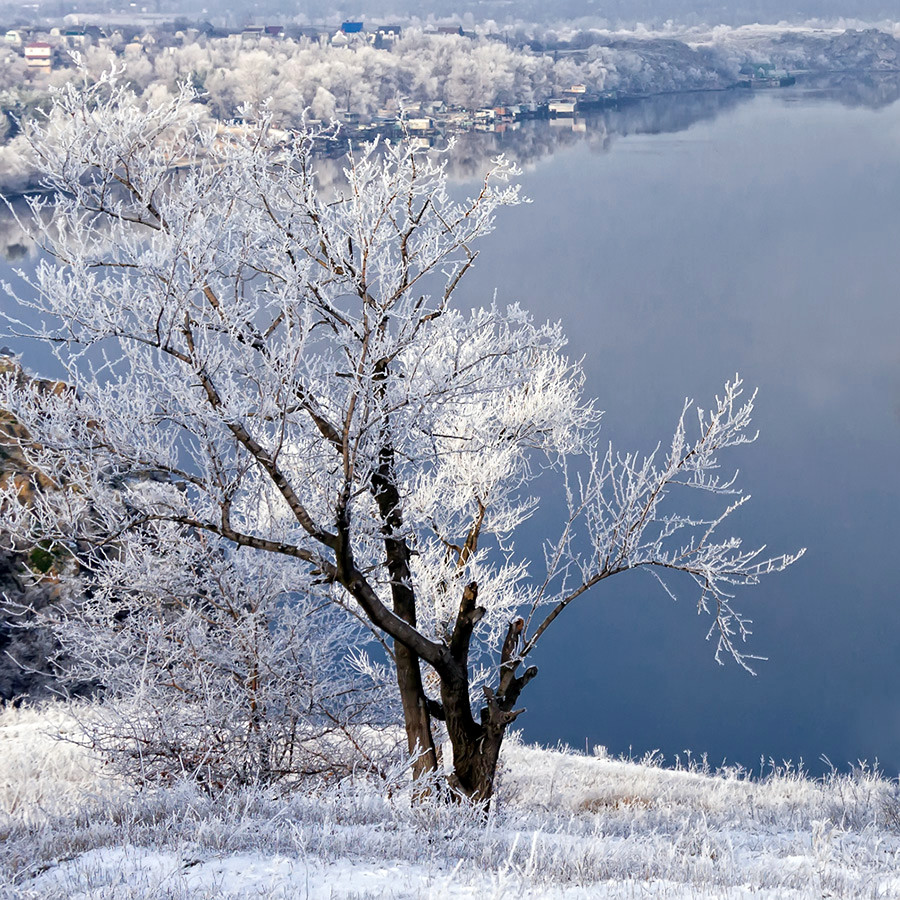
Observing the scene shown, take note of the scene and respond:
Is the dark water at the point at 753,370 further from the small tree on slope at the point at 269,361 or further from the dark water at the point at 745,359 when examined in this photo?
the small tree on slope at the point at 269,361

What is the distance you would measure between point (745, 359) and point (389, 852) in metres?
40.5

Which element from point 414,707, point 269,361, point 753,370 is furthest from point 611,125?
Result: point 269,361

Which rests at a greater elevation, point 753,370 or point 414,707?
point 414,707

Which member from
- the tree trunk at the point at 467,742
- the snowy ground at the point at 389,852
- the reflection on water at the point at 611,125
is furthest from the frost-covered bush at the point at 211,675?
the reflection on water at the point at 611,125

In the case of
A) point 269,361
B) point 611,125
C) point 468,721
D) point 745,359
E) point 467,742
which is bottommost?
point 745,359

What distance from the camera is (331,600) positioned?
279 inches

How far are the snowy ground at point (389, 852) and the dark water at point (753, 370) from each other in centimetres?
1500

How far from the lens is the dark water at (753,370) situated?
2111cm

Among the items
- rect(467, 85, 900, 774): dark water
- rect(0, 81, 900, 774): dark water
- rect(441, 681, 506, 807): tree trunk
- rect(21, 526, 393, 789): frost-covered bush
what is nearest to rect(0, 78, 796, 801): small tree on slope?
rect(441, 681, 506, 807): tree trunk

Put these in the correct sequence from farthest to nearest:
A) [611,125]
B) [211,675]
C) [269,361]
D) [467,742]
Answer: [611,125] < [211,675] < [467,742] < [269,361]

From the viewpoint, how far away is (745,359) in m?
41.9

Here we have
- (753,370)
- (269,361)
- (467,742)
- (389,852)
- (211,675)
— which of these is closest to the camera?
(389,852)

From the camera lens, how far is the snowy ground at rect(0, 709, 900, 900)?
3275 millimetres

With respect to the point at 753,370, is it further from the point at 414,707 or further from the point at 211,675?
the point at 211,675
